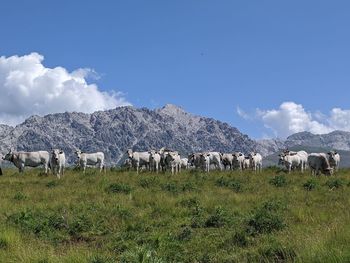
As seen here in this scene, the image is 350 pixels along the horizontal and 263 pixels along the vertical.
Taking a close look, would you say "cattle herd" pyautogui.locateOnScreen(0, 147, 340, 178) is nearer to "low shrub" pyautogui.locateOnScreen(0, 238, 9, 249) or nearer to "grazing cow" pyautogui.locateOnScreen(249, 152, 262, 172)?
"grazing cow" pyautogui.locateOnScreen(249, 152, 262, 172)

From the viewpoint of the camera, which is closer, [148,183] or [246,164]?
[148,183]

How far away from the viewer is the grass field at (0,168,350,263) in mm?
9469

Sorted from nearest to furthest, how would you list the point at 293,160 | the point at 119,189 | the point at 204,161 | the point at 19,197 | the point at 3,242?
1. the point at 3,242
2. the point at 19,197
3. the point at 119,189
4. the point at 293,160
5. the point at 204,161

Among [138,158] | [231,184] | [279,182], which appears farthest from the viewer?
[138,158]

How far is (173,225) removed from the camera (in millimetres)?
14273

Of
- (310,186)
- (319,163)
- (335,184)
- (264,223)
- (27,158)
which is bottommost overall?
(264,223)

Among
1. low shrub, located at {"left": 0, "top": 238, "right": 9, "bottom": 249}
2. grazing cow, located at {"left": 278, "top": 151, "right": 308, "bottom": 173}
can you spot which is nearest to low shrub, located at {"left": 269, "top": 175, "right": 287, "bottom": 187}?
grazing cow, located at {"left": 278, "top": 151, "right": 308, "bottom": 173}

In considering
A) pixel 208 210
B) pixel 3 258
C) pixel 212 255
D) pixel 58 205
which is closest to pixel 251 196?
pixel 208 210

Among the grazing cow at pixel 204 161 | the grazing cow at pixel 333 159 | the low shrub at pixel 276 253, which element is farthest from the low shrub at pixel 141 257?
the grazing cow at pixel 333 159

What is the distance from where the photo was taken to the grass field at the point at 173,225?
31.1 ft

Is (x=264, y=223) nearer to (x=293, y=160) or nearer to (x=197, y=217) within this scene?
(x=197, y=217)

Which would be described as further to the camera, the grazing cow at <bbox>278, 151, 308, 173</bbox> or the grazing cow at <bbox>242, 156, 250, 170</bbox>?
the grazing cow at <bbox>242, 156, 250, 170</bbox>

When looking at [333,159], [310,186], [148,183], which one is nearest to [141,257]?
[310,186]

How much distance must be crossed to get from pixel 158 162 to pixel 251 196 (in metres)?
25.6
